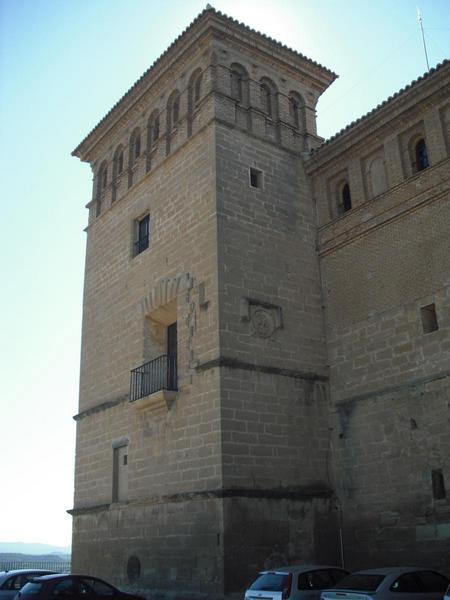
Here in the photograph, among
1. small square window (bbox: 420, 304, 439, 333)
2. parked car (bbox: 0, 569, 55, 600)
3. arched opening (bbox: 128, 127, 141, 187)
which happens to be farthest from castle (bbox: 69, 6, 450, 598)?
parked car (bbox: 0, 569, 55, 600)

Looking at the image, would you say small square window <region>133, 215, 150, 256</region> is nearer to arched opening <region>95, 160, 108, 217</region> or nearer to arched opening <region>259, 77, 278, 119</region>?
arched opening <region>95, 160, 108, 217</region>

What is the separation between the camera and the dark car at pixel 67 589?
1068cm

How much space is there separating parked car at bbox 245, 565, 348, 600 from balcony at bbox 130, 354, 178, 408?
4.60 meters

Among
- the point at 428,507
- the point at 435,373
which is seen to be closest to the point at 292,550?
the point at 428,507

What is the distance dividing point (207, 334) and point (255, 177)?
13.7 feet

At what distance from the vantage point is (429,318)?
12977 mm

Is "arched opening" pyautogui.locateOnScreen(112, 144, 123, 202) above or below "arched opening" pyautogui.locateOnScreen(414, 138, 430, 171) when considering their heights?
above

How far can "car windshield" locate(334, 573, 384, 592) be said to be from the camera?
9.09 m

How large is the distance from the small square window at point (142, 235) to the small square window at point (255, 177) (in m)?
3.05

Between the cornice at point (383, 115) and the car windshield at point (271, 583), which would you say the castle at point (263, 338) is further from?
the car windshield at point (271, 583)

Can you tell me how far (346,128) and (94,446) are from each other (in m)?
9.49

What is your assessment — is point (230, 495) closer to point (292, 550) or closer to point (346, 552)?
point (292, 550)

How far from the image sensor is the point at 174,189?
16.0 m

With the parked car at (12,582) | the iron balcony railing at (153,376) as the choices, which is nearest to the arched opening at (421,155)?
the iron balcony railing at (153,376)
